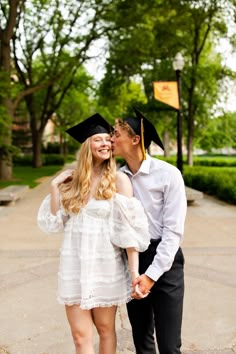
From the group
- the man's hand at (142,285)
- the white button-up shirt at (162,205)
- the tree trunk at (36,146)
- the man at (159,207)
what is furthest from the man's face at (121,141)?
the tree trunk at (36,146)

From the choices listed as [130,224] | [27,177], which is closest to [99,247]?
[130,224]

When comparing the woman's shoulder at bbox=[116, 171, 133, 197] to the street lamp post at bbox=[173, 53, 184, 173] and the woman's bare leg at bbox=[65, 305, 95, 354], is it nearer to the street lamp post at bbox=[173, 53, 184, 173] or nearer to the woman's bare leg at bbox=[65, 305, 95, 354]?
the woman's bare leg at bbox=[65, 305, 95, 354]

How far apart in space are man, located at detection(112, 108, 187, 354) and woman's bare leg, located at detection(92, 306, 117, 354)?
0.88 ft

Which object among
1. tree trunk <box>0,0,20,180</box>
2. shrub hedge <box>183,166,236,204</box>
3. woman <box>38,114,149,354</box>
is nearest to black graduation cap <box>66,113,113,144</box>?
woman <box>38,114,149,354</box>

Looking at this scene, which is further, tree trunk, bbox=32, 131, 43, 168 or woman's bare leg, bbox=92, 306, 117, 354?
tree trunk, bbox=32, 131, 43, 168

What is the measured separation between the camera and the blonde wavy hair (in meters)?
2.38

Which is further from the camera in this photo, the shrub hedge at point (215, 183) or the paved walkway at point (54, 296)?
the shrub hedge at point (215, 183)

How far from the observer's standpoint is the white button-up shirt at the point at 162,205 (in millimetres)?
2320

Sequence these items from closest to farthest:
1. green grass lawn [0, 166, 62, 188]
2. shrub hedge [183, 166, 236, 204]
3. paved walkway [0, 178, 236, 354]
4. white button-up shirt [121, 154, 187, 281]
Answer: white button-up shirt [121, 154, 187, 281]
paved walkway [0, 178, 236, 354]
shrub hedge [183, 166, 236, 204]
green grass lawn [0, 166, 62, 188]

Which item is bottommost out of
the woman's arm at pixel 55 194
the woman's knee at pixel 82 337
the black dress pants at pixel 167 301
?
the woman's knee at pixel 82 337

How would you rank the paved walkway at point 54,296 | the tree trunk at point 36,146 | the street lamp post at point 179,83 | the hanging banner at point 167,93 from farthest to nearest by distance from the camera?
the tree trunk at point 36,146 → the street lamp post at point 179,83 → the hanging banner at point 167,93 → the paved walkway at point 54,296

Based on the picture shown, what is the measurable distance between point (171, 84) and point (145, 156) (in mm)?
12060

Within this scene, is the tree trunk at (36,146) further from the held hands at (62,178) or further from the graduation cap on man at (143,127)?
the graduation cap on man at (143,127)

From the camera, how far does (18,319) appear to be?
411 cm
